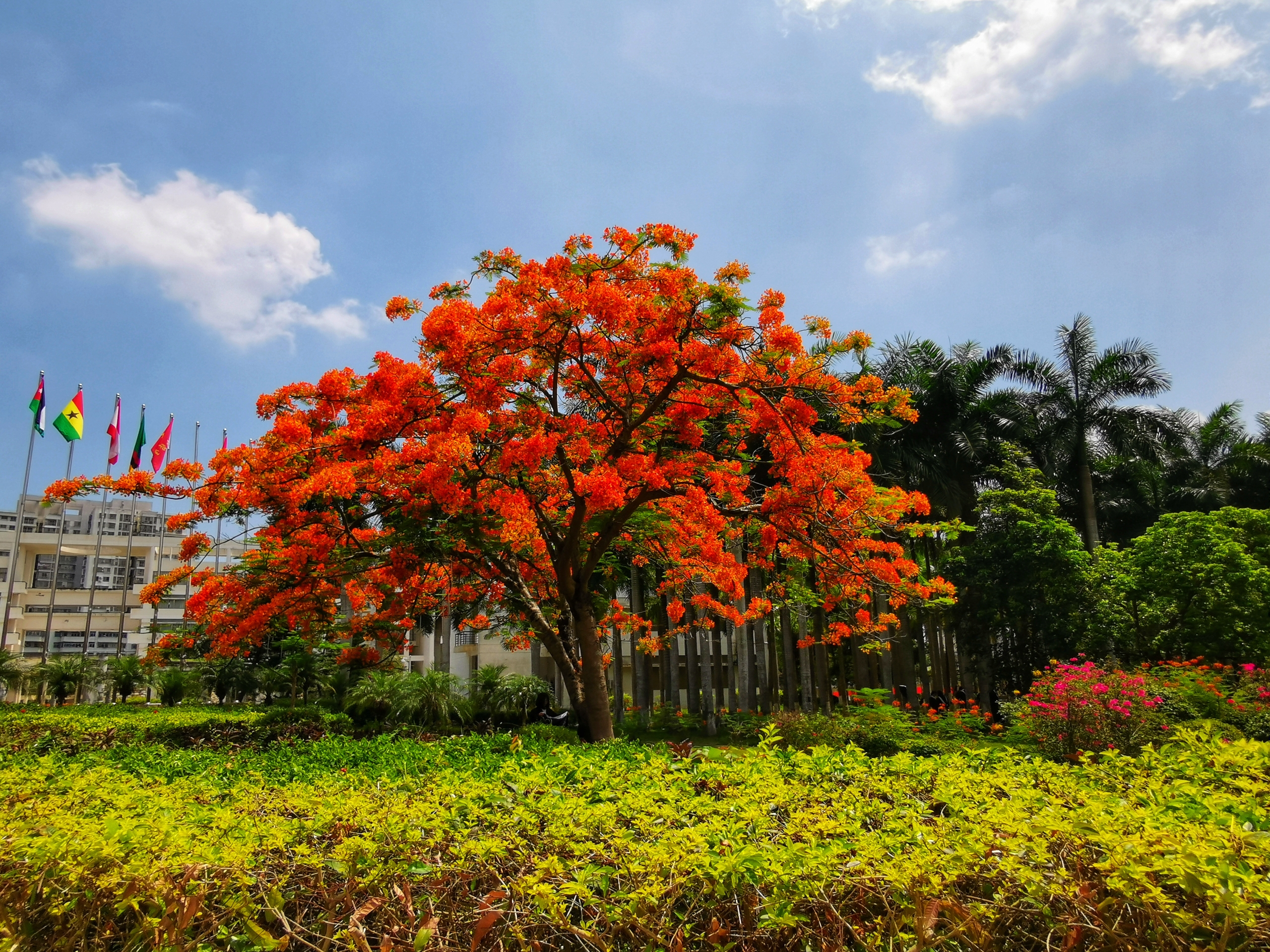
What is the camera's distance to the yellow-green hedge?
7.64 ft

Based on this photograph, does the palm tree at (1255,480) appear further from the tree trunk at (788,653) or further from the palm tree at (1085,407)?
the tree trunk at (788,653)

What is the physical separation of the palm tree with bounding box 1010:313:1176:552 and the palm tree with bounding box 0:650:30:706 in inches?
1240

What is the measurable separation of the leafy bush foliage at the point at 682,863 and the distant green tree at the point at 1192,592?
16.0 meters

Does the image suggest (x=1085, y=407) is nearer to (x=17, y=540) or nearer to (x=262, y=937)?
(x=262, y=937)

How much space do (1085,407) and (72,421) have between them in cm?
3308

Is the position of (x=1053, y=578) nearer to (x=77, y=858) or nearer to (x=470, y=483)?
(x=470, y=483)

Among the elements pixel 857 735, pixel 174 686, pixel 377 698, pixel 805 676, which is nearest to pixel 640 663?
pixel 805 676

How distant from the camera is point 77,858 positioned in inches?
119

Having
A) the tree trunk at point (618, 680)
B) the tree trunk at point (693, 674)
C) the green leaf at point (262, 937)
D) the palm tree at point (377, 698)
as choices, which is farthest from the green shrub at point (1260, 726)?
the tree trunk at point (618, 680)

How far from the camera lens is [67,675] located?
2512 centimetres

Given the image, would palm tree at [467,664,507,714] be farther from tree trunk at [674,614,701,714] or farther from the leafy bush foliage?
the leafy bush foliage

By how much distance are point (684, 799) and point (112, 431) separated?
3355 centimetres

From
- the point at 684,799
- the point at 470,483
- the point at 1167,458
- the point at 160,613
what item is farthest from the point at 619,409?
the point at 160,613

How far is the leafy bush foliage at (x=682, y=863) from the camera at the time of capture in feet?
7.65
